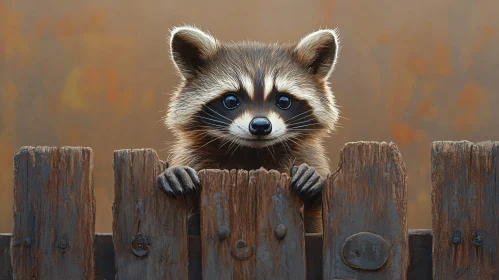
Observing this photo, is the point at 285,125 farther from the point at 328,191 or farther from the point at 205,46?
the point at 328,191

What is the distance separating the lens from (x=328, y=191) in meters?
2.94

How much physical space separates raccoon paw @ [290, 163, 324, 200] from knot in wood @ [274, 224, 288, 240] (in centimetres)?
16

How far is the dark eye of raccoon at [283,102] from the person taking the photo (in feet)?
13.2

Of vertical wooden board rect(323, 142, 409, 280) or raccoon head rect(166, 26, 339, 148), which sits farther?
raccoon head rect(166, 26, 339, 148)

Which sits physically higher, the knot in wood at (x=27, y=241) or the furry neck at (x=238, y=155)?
the furry neck at (x=238, y=155)

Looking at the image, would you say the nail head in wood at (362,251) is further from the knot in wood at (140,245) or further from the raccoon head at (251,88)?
the raccoon head at (251,88)

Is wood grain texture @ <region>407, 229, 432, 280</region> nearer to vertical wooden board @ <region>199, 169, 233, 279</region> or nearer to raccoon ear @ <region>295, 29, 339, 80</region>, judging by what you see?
vertical wooden board @ <region>199, 169, 233, 279</region>

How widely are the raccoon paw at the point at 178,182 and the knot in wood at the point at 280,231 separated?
0.42m

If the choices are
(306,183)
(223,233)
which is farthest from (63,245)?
(306,183)

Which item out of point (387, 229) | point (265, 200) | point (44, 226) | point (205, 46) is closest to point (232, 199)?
point (265, 200)

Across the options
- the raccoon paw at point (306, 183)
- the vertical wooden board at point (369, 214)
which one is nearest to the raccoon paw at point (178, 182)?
the raccoon paw at point (306, 183)

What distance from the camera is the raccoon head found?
392 cm

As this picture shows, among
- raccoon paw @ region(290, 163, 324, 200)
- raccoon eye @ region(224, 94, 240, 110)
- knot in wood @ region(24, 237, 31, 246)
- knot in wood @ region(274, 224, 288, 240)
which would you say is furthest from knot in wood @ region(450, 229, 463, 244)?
knot in wood @ region(24, 237, 31, 246)

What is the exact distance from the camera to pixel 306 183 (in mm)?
3008
